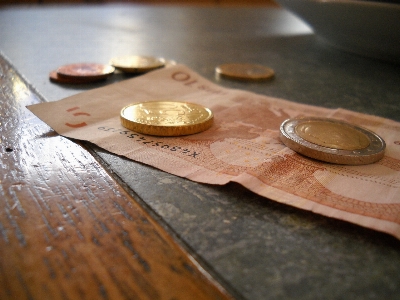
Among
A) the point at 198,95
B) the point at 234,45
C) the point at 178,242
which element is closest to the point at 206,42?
the point at 234,45

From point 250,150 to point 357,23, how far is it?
2.79 ft

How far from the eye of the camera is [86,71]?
1104 millimetres

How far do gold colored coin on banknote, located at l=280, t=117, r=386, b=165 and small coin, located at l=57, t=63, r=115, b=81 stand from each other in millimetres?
608

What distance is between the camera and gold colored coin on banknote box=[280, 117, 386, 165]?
2.06 feet

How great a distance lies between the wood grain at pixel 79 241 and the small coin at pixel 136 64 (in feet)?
1.99

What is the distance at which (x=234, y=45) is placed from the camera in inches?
67.3

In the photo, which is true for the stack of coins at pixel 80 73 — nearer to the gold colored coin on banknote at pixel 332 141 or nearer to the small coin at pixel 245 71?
the small coin at pixel 245 71

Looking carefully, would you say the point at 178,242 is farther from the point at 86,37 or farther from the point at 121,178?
the point at 86,37

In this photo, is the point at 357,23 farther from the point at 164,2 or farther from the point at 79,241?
the point at 164,2

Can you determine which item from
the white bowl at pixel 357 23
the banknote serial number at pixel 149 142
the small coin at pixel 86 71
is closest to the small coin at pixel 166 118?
the banknote serial number at pixel 149 142

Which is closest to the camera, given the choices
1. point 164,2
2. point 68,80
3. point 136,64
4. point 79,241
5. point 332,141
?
point 79,241

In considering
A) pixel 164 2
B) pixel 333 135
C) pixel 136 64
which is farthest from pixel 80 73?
pixel 164 2

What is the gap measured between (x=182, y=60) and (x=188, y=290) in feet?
3.80

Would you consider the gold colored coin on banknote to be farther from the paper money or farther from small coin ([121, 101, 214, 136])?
small coin ([121, 101, 214, 136])
